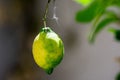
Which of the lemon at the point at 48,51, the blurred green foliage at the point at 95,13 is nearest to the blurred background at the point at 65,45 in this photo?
the blurred green foliage at the point at 95,13

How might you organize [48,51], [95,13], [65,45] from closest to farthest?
[48,51] → [95,13] → [65,45]

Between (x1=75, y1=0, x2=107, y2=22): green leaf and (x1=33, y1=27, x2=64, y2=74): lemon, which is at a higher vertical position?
(x1=33, y1=27, x2=64, y2=74): lemon

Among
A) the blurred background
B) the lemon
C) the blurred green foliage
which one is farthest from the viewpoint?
the blurred background

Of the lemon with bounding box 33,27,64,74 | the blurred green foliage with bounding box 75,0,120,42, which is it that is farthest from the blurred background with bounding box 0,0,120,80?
the lemon with bounding box 33,27,64,74

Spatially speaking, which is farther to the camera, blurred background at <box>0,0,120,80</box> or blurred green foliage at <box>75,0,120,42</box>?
blurred background at <box>0,0,120,80</box>

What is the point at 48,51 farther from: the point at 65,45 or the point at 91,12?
the point at 65,45

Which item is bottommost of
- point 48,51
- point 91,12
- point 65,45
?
point 65,45

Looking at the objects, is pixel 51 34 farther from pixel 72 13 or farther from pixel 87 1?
pixel 72 13

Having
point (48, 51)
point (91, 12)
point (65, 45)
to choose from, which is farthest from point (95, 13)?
point (65, 45)

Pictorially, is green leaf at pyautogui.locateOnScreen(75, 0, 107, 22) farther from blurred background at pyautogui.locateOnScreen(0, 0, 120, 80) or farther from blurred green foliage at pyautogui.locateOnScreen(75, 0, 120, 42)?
blurred background at pyautogui.locateOnScreen(0, 0, 120, 80)
